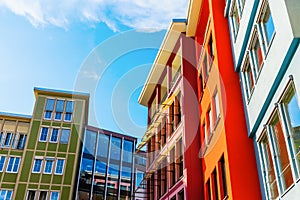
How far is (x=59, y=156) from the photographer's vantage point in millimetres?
38438

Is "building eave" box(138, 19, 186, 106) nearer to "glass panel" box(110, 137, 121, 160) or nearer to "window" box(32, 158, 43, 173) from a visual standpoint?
"window" box(32, 158, 43, 173)

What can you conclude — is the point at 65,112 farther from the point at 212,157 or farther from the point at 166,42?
the point at 212,157

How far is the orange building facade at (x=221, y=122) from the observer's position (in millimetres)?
12430

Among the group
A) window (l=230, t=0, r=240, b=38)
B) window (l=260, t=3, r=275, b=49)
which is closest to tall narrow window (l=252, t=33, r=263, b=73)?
window (l=260, t=3, r=275, b=49)

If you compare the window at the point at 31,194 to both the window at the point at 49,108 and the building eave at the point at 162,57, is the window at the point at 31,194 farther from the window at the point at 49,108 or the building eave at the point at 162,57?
the building eave at the point at 162,57

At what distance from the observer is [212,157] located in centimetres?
1595

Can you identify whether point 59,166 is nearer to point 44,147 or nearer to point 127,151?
point 44,147

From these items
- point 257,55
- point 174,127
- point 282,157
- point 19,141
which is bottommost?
point 282,157

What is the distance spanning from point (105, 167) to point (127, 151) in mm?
4663

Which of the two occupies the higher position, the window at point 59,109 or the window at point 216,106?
the window at point 59,109

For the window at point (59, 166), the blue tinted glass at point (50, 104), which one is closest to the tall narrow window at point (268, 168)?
the window at point (59, 166)

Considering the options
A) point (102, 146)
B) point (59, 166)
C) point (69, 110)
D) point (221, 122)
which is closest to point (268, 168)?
point (221, 122)

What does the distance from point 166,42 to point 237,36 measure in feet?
33.9

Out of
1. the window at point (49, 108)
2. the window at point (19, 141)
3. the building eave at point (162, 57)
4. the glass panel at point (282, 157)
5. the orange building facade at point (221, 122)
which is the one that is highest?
the window at point (49, 108)
